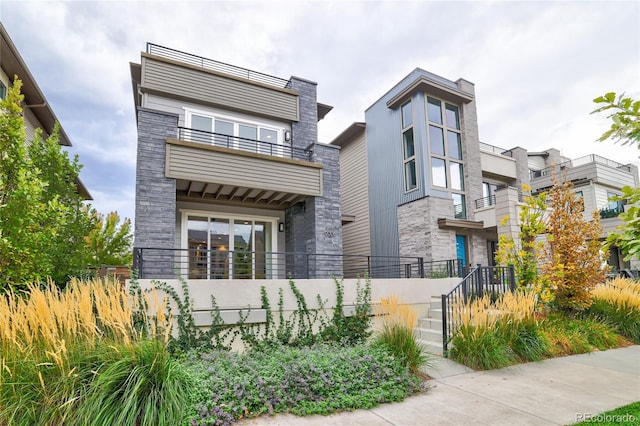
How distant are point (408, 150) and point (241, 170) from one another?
8.20 meters

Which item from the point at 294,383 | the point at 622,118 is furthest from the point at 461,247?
the point at 622,118

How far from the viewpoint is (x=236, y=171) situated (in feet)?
30.4

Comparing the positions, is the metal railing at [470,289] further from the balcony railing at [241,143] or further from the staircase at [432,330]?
the balcony railing at [241,143]

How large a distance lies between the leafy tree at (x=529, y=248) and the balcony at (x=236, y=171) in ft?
17.2

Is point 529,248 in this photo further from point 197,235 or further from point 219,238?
point 197,235

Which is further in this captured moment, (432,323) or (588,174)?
(588,174)

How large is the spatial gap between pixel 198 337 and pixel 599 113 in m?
6.12

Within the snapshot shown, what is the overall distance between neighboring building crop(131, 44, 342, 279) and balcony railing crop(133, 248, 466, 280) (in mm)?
44

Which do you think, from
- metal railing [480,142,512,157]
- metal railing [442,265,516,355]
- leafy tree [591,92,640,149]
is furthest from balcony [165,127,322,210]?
metal railing [480,142,512,157]

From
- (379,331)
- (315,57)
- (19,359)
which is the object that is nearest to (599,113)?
(379,331)

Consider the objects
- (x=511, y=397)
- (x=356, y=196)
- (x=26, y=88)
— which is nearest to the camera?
(x=511, y=397)

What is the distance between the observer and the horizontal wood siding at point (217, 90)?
9.79m

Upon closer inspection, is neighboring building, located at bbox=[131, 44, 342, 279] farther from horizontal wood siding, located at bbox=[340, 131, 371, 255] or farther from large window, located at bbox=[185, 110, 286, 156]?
horizontal wood siding, located at bbox=[340, 131, 371, 255]

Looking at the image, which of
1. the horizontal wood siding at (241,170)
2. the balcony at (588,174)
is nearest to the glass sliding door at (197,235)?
the horizontal wood siding at (241,170)
